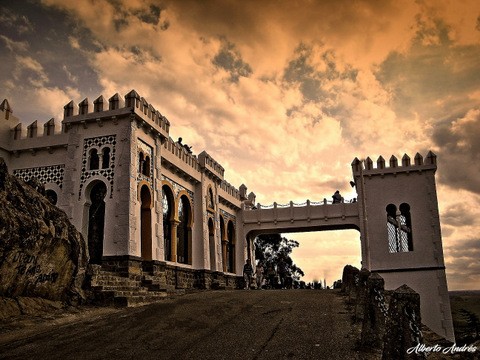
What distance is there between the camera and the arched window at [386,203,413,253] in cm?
2475

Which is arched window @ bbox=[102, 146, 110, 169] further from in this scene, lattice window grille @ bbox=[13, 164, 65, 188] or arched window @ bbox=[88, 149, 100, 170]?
lattice window grille @ bbox=[13, 164, 65, 188]

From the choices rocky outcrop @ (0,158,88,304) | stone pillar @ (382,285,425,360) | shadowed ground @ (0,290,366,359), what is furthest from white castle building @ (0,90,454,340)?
stone pillar @ (382,285,425,360)

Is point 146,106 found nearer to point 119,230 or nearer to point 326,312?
point 119,230

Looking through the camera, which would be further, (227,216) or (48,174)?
(227,216)

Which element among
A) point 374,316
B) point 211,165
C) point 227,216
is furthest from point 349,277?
point 227,216

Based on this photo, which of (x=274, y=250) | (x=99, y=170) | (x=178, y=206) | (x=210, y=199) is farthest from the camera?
(x=274, y=250)

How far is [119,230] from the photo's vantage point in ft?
Result: 50.3

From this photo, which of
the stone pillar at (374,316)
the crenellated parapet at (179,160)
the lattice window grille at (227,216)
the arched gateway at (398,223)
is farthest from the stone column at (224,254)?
the stone pillar at (374,316)

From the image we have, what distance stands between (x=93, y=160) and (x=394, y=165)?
16.0 metres

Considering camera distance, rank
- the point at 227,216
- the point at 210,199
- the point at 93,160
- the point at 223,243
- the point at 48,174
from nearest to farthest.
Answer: the point at 93,160 < the point at 48,174 < the point at 210,199 < the point at 223,243 < the point at 227,216

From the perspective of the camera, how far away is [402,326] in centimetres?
533

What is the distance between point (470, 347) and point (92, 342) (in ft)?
19.4

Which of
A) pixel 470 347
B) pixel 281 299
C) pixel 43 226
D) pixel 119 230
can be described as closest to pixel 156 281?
pixel 119 230

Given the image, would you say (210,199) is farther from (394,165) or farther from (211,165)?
(394,165)
